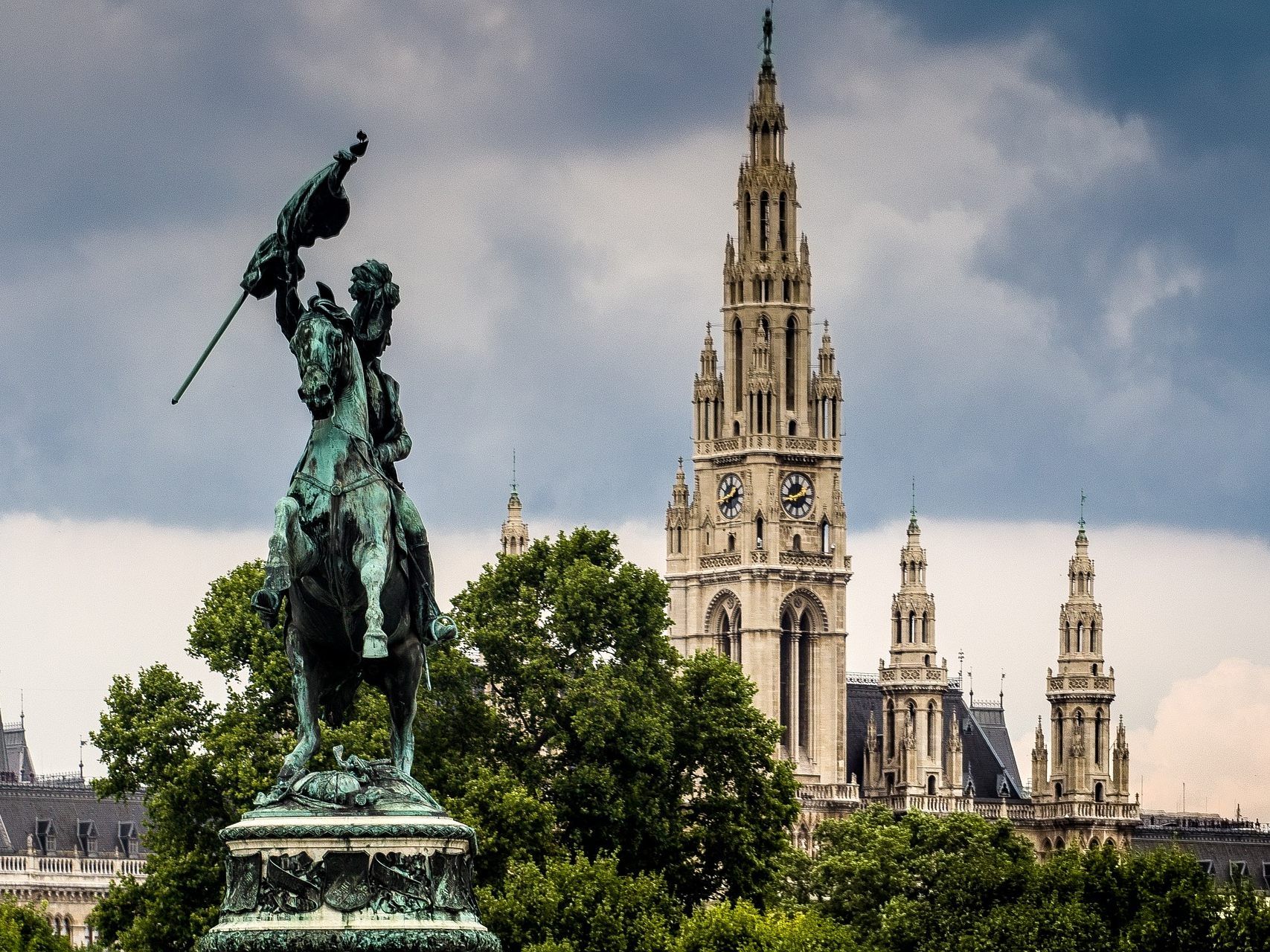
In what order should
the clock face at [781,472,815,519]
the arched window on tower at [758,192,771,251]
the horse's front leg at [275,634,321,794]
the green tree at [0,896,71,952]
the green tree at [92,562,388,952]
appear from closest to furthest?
the horse's front leg at [275,634,321,794] < the green tree at [92,562,388,952] < the green tree at [0,896,71,952] < the clock face at [781,472,815,519] < the arched window on tower at [758,192,771,251]

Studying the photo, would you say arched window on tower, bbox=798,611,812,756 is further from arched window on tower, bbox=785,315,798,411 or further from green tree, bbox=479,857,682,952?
green tree, bbox=479,857,682,952

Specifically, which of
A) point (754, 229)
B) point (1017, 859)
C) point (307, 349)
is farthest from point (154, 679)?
point (754, 229)

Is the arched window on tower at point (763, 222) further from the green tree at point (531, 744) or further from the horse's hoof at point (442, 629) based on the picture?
the horse's hoof at point (442, 629)

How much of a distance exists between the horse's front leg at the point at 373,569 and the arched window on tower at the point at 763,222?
6694 inches

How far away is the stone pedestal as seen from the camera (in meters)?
26.4

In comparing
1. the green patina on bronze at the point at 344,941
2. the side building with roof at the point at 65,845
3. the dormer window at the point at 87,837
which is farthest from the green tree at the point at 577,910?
the dormer window at the point at 87,837

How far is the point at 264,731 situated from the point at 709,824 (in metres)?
12.7

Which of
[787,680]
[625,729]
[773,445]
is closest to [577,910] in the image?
[625,729]

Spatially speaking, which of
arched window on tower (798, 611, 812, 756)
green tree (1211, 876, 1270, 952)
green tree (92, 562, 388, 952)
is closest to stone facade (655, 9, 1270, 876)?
arched window on tower (798, 611, 812, 756)

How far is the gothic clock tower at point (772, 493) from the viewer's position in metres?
194

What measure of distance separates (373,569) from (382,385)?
1.90 m

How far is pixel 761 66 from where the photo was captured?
650 feet

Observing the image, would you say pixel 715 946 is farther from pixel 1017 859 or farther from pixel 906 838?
pixel 906 838

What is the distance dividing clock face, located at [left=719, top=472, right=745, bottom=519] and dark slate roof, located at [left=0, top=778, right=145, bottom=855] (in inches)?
1357
